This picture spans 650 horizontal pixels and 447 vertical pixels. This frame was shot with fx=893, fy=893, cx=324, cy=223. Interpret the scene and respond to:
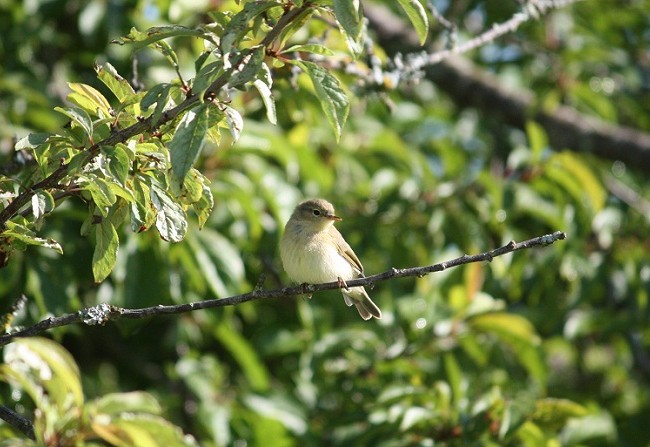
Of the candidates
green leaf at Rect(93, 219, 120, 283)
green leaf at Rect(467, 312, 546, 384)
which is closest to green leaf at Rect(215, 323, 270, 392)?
green leaf at Rect(467, 312, 546, 384)

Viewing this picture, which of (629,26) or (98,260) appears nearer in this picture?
(98,260)

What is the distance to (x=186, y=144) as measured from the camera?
232cm

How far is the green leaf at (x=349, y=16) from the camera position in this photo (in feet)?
7.77

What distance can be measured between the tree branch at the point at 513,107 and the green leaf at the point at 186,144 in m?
5.03

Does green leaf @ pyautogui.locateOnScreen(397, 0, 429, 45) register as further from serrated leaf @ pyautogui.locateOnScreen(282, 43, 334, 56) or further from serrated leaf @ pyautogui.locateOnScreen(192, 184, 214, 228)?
serrated leaf @ pyautogui.locateOnScreen(192, 184, 214, 228)

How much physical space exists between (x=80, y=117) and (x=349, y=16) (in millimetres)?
802

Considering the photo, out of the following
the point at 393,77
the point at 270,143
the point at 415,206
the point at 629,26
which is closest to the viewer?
the point at 393,77

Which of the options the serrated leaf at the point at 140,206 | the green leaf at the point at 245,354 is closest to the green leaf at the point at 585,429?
the green leaf at the point at 245,354

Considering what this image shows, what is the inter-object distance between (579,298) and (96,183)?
4.35 m

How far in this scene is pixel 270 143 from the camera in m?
5.14

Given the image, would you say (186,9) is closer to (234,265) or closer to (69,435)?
(234,265)

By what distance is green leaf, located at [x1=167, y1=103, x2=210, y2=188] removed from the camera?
230cm

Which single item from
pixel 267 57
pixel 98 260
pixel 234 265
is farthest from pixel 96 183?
pixel 234 265

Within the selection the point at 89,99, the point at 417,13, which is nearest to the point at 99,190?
the point at 89,99
